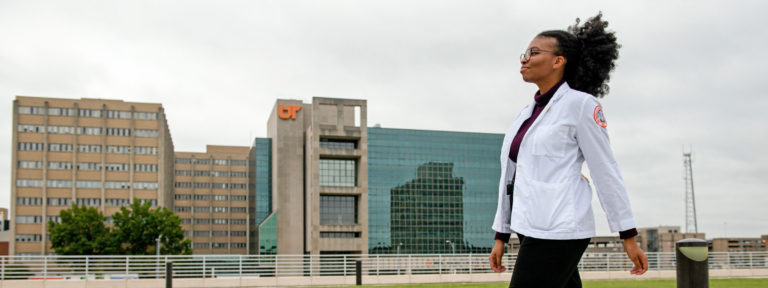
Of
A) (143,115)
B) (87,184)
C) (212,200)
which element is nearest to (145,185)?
(87,184)

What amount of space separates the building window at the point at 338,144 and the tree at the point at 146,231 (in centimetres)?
1955

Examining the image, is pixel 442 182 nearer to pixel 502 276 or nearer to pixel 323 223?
pixel 323 223

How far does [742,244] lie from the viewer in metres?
183

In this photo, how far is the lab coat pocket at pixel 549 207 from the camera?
2707 millimetres

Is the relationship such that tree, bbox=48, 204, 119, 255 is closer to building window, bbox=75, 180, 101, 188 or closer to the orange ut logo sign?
the orange ut logo sign

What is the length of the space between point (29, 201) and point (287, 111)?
42.0m

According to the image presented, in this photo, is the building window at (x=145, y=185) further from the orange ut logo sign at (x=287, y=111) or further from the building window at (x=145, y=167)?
the orange ut logo sign at (x=287, y=111)

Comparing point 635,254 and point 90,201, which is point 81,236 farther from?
point 635,254

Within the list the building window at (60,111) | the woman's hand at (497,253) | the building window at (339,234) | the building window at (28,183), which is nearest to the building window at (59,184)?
the building window at (28,183)

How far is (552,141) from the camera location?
9.26 feet

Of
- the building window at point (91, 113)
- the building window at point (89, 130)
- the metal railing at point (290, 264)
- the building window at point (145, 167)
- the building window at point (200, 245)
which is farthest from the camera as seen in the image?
the building window at point (200, 245)

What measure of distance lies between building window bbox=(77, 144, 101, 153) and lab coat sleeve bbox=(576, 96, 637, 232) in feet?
364

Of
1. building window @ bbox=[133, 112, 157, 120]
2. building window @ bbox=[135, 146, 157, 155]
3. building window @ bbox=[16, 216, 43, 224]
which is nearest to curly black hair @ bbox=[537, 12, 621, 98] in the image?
building window @ bbox=[16, 216, 43, 224]

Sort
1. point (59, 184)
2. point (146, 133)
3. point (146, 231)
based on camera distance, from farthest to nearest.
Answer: point (146, 133) < point (59, 184) < point (146, 231)
